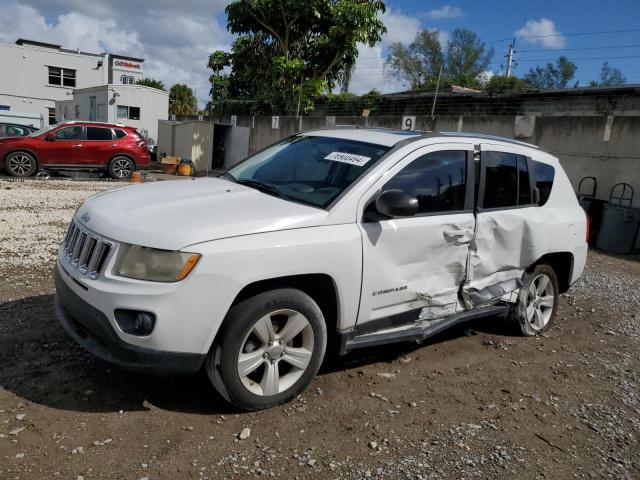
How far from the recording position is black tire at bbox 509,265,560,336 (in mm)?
4816

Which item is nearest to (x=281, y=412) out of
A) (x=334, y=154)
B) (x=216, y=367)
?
(x=216, y=367)

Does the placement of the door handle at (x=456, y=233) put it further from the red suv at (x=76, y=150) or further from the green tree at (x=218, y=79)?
the green tree at (x=218, y=79)

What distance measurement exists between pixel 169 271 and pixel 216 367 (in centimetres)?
63

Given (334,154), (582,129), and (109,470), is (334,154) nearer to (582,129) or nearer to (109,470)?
(109,470)

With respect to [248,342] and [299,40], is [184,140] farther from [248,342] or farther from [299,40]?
[248,342]

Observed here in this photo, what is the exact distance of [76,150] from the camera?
1589 cm

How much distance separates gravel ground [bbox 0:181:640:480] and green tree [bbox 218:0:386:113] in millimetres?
17207

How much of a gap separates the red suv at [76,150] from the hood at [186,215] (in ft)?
44.5

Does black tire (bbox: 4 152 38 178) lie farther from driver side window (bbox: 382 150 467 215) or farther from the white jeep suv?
driver side window (bbox: 382 150 467 215)

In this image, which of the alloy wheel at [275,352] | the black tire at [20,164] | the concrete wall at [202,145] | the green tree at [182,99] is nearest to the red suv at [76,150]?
the black tire at [20,164]

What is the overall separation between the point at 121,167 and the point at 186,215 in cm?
1460

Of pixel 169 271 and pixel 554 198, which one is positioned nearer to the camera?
pixel 169 271

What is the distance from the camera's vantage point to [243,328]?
3.00 m

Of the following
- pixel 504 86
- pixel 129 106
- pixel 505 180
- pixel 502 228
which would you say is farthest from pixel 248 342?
pixel 129 106
